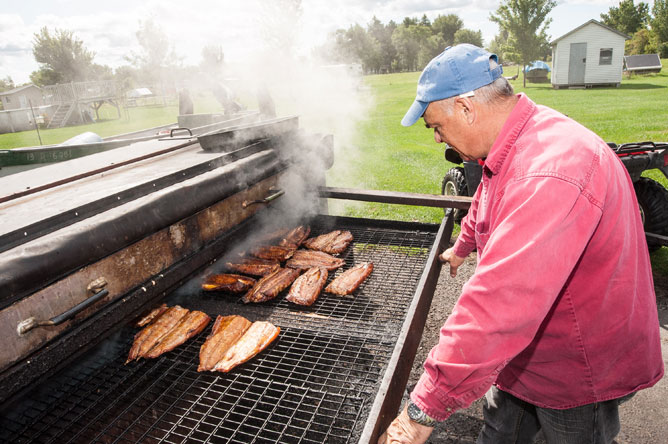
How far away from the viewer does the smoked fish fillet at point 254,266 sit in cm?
377

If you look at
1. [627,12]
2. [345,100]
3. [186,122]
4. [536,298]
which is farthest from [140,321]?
[627,12]

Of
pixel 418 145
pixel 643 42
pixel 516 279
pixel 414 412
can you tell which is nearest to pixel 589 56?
pixel 418 145

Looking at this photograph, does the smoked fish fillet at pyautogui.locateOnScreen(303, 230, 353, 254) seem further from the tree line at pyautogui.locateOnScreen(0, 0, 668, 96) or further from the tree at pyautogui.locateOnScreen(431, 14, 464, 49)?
the tree at pyautogui.locateOnScreen(431, 14, 464, 49)

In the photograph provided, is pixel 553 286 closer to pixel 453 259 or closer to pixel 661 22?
pixel 453 259

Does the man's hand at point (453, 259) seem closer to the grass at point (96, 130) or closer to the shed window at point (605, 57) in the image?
the grass at point (96, 130)

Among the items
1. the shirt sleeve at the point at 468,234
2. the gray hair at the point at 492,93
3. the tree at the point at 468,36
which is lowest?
the shirt sleeve at the point at 468,234

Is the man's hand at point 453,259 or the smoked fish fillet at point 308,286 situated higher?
the man's hand at point 453,259

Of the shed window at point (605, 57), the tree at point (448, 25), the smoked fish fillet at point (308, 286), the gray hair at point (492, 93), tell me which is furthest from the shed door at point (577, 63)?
the tree at point (448, 25)

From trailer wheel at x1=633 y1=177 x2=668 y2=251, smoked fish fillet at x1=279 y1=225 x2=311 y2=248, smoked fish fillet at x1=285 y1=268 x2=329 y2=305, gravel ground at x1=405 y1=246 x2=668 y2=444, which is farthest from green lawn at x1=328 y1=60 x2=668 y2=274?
smoked fish fillet at x1=285 y1=268 x2=329 y2=305

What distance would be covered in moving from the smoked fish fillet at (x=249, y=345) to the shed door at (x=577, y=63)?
118 feet

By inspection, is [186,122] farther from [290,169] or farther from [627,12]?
[627,12]

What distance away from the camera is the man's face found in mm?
1864

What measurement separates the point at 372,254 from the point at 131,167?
7.63ft

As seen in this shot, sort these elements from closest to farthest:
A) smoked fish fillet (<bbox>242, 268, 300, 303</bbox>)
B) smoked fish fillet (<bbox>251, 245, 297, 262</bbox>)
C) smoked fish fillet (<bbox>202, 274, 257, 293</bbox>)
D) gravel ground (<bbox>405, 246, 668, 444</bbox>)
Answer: gravel ground (<bbox>405, 246, 668, 444</bbox>) < smoked fish fillet (<bbox>242, 268, 300, 303</bbox>) < smoked fish fillet (<bbox>202, 274, 257, 293</bbox>) < smoked fish fillet (<bbox>251, 245, 297, 262</bbox>)
